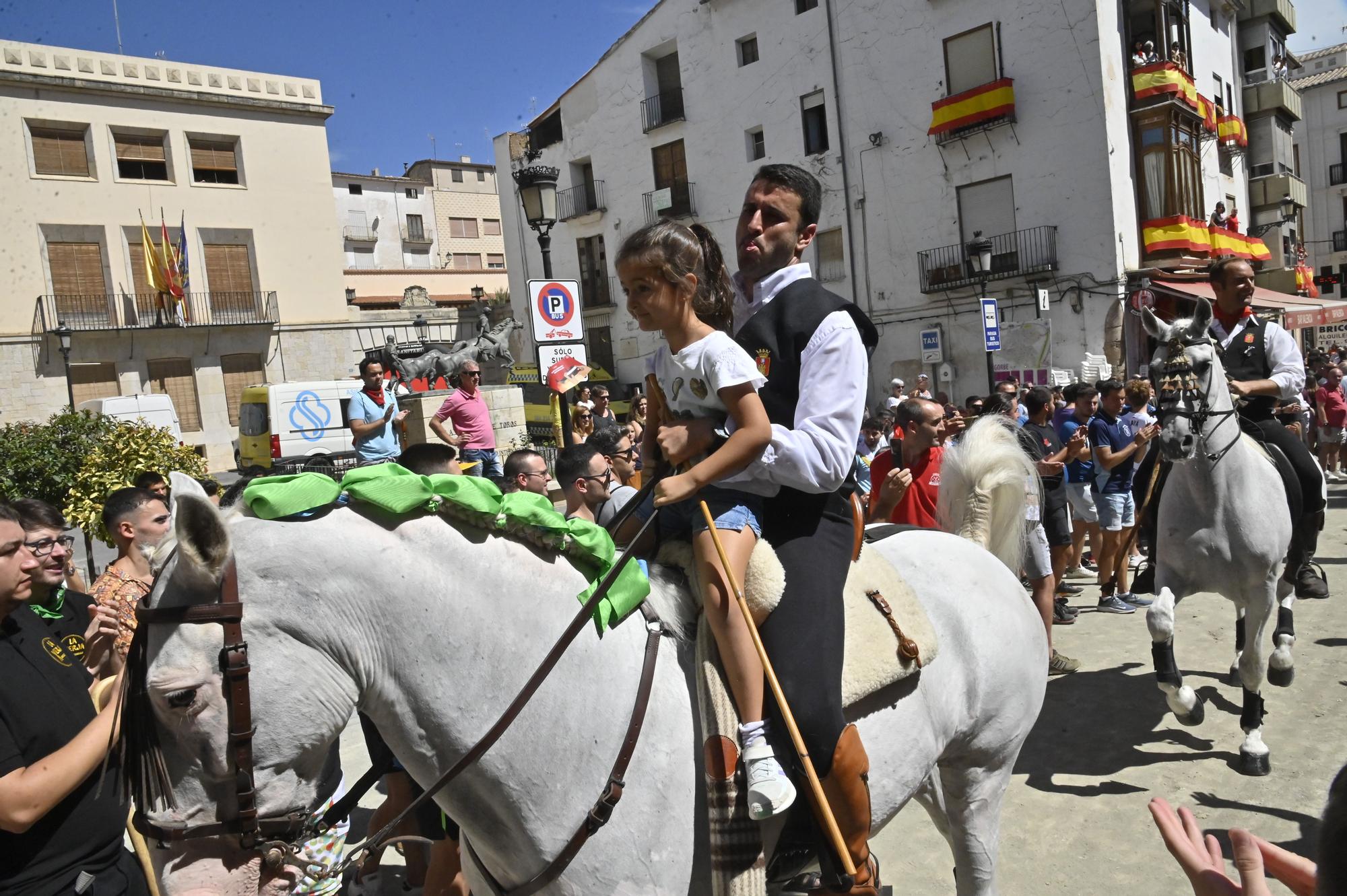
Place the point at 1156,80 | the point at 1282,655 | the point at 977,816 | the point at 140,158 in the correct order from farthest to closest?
the point at 140,158 → the point at 1156,80 → the point at 1282,655 → the point at 977,816

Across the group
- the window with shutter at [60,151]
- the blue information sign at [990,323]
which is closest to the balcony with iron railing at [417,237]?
the window with shutter at [60,151]

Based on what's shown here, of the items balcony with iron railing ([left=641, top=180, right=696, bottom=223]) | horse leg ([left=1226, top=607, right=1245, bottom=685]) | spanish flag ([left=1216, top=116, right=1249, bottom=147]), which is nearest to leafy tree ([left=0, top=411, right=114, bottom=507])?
horse leg ([left=1226, top=607, right=1245, bottom=685])

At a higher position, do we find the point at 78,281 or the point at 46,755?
the point at 78,281

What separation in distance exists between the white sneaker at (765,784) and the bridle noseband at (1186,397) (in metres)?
3.78

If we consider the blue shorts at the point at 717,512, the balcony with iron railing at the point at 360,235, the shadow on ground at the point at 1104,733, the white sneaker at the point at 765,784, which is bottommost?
the shadow on ground at the point at 1104,733

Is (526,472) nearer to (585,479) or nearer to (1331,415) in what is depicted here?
(585,479)

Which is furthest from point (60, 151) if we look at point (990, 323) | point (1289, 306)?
point (1289, 306)

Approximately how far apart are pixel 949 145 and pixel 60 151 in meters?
29.0

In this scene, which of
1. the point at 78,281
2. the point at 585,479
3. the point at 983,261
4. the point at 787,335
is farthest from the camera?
the point at 78,281

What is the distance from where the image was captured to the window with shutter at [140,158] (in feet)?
98.3

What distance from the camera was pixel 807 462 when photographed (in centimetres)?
208

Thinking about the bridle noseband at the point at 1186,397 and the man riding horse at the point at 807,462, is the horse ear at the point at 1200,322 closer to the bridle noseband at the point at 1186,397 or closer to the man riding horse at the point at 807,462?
the bridle noseband at the point at 1186,397

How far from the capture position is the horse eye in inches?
61.4

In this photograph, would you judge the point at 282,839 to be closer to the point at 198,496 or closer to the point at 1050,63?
the point at 198,496
